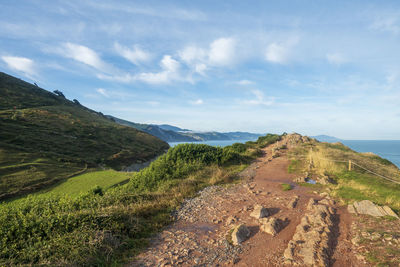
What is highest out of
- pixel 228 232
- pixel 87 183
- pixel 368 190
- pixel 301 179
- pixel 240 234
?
pixel 368 190

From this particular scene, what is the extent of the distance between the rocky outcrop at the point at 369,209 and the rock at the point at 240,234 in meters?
4.34

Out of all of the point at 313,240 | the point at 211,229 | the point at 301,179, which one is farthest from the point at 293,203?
the point at 301,179

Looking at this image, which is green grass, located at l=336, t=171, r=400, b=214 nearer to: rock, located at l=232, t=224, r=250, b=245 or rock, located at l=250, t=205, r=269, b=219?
rock, located at l=250, t=205, r=269, b=219

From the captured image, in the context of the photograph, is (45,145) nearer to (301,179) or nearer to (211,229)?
(211,229)

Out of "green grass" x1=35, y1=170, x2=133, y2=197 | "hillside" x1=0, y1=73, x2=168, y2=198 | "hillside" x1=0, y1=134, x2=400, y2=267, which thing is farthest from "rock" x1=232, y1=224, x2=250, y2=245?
"hillside" x1=0, y1=73, x2=168, y2=198

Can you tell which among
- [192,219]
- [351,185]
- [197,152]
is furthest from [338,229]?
[197,152]

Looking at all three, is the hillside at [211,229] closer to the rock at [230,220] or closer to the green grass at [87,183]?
the rock at [230,220]

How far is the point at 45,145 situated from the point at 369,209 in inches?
2182

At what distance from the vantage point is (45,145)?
42.7m

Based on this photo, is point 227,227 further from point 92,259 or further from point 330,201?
point 330,201

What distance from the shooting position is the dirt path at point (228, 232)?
14.5 feet

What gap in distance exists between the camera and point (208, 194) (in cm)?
913

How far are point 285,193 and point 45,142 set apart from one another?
55.0 metres

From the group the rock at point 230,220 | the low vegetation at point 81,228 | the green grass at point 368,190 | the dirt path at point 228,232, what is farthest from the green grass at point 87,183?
the green grass at point 368,190
